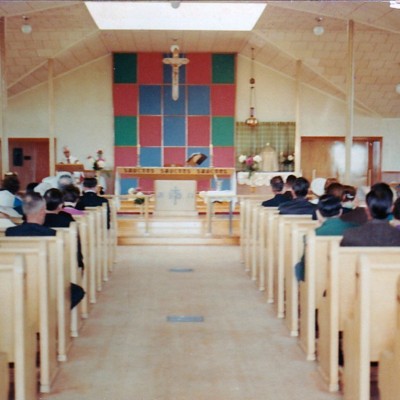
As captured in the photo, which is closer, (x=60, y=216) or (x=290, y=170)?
(x=60, y=216)

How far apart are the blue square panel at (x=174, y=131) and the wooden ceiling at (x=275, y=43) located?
5.42 ft

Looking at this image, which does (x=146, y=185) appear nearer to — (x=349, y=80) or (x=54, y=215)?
(x=349, y=80)

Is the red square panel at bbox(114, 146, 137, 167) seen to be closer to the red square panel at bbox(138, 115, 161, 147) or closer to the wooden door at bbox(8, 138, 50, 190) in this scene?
the red square panel at bbox(138, 115, 161, 147)

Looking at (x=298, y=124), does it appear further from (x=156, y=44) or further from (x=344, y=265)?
(x=344, y=265)

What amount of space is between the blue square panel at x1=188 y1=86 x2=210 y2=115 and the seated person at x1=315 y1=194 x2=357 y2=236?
10.8 metres

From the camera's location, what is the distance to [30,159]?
14703 mm

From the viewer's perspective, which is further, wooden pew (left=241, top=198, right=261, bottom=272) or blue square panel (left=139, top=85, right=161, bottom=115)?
blue square panel (left=139, top=85, right=161, bottom=115)

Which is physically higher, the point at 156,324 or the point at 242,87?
the point at 242,87

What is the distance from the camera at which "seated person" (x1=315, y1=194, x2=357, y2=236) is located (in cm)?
370

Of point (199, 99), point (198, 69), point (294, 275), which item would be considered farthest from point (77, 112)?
point (294, 275)

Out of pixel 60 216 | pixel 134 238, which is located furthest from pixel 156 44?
pixel 60 216

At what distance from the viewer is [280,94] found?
47.5ft

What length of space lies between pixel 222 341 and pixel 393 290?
1.52 m

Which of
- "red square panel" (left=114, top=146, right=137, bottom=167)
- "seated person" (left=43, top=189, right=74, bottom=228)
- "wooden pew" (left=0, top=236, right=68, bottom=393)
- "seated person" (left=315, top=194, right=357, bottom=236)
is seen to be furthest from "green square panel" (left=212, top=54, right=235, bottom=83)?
"wooden pew" (left=0, top=236, right=68, bottom=393)
